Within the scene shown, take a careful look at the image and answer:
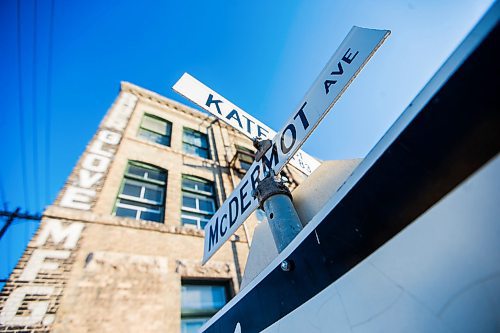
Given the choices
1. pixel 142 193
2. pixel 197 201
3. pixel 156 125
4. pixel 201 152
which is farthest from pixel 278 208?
pixel 156 125

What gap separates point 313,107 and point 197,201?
7070mm

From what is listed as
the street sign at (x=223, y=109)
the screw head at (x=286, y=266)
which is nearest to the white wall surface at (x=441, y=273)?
the screw head at (x=286, y=266)

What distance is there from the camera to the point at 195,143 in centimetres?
1134

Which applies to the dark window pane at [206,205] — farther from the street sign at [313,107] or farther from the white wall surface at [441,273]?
the white wall surface at [441,273]

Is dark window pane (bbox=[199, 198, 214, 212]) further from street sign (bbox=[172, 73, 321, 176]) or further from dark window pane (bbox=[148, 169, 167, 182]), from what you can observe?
street sign (bbox=[172, 73, 321, 176])

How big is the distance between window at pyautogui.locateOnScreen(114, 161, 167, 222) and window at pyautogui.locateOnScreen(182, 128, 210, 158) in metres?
2.61

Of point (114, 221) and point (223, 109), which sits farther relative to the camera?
point (114, 221)

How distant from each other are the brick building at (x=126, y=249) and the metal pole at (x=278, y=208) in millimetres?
3994

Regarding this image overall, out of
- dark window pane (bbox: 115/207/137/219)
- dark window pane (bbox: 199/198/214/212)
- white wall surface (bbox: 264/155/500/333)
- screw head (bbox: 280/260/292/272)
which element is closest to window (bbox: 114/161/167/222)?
dark window pane (bbox: 115/207/137/219)

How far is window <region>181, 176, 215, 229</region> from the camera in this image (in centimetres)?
766

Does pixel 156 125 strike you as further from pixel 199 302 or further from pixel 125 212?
pixel 199 302

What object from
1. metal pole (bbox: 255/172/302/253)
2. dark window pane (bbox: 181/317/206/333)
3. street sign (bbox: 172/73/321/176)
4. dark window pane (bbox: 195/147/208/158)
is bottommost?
metal pole (bbox: 255/172/302/253)

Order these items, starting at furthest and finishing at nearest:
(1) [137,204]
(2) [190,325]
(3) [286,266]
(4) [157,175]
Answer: (4) [157,175], (1) [137,204], (2) [190,325], (3) [286,266]

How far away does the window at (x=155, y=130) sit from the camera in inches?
394
